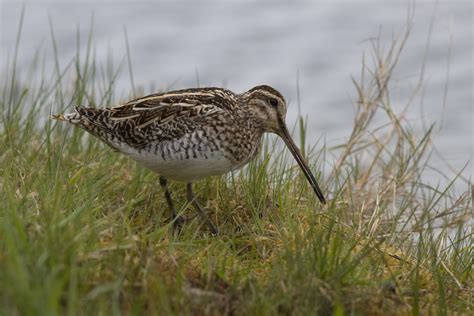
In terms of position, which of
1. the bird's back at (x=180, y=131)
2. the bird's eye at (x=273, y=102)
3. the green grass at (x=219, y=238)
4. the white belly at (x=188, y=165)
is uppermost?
the bird's eye at (x=273, y=102)

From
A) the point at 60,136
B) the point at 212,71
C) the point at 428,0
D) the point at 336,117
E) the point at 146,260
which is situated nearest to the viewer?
the point at 146,260

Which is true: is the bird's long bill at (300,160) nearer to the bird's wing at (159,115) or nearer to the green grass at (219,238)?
the green grass at (219,238)

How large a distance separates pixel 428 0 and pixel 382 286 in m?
9.60

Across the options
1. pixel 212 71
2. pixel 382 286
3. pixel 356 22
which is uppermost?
pixel 356 22

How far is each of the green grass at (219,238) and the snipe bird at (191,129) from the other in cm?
15

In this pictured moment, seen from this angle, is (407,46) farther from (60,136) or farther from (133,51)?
(60,136)

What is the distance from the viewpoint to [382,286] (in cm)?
432

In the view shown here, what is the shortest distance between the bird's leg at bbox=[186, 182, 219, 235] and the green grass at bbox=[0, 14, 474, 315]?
61 mm

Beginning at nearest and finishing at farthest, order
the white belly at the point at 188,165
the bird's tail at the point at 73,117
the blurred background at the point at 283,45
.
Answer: the white belly at the point at 188,165 → the bird's tail at the point at 73,117 → the blurred background at the point at 283,45

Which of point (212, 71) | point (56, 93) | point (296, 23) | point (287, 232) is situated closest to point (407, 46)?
point (296, 23)

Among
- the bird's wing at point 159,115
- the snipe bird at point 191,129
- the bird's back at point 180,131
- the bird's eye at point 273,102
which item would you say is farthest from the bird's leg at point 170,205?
the bird's eye at point 273,102

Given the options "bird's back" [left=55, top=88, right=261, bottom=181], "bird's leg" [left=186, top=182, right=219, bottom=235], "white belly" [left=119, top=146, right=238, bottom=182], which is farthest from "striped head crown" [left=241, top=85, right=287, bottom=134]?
"bird's leg" [left=186, top=182, right=219, bottom=235]

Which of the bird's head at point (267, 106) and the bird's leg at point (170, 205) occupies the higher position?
the bird's head at point (267, 106)

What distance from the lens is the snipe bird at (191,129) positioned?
18.4 ft
